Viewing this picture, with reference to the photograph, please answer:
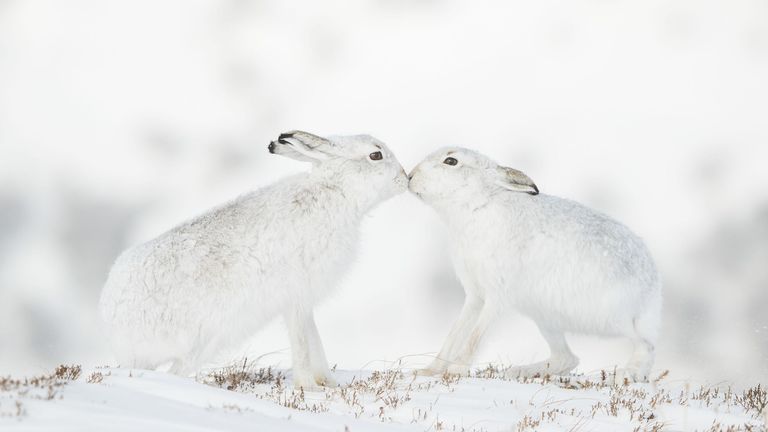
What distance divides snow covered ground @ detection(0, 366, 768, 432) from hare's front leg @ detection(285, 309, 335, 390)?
6.5 inches

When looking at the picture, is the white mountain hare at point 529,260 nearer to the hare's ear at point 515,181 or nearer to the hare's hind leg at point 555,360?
the hare's ear at point 515,181

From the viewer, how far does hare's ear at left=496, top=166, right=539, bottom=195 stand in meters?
10.4

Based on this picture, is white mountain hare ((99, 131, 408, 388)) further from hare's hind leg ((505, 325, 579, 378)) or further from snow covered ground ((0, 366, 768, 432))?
hare's hind leg ((505, 325, 579, 378))

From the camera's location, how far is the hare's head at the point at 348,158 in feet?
30.3

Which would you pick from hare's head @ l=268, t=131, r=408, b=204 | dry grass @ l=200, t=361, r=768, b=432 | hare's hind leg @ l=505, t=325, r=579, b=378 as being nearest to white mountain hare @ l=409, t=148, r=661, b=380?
hare's hind leg @ l=505, t=325, r=579, b=378

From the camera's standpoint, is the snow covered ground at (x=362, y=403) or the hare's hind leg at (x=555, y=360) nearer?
the snow covered ground at (x=362, y=403)

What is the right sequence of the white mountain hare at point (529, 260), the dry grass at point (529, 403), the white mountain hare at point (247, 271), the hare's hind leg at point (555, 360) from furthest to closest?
the hare's hind leg at point (555, 360) < the white mountain hare at point (529, 260) < the white mountain hare at point (247, 271) < the dry grass at point (529, 403)

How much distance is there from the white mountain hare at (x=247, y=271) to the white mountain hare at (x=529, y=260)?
4.76ft

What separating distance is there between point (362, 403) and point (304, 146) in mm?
2701

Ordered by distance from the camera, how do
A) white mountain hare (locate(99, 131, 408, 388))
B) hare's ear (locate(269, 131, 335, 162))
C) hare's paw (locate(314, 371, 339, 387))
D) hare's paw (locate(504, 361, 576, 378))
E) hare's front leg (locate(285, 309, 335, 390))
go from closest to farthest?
white mountain hare (locate(99, 131, 408, 388))
hare's front leg (locate(285, 309, 335, 390))
hare's paw (locate(314, 371, 339, 387))
hare's ear (locate(269, 131, 335, 162))
hare's paw (locate(504, 361, 576, 378))

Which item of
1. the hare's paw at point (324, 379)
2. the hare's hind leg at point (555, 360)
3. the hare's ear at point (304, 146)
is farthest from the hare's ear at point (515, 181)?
the hare's paw at point (324, 379)

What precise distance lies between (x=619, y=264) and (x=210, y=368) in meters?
4.57

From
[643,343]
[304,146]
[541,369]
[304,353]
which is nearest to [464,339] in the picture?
[541,369]

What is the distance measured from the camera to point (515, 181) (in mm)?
10391
